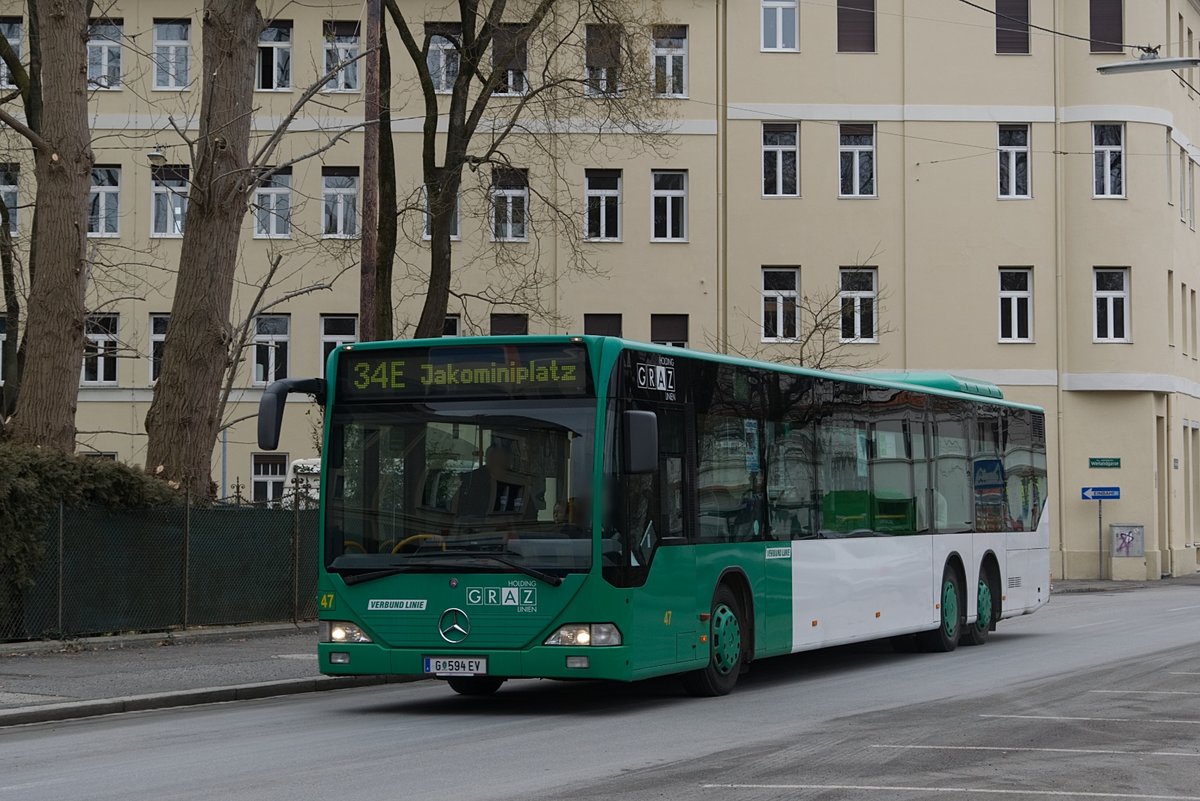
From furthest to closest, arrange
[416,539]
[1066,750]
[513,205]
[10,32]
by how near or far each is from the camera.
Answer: [10,32] < [513,205] < [416,539] < [1066,750]

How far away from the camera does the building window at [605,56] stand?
29.1 m

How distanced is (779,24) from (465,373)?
32.6m

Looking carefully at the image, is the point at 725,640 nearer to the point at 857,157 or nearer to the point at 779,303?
the point at 779,303

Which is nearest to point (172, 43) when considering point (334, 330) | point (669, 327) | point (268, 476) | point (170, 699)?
point (334, 330)

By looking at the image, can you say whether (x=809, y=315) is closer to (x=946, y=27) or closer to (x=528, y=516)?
(x=946, y=27)

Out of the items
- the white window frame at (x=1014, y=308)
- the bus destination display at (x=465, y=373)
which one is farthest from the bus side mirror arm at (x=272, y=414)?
the white window frame at (x=1014, y=308)

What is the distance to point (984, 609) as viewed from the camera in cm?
2194

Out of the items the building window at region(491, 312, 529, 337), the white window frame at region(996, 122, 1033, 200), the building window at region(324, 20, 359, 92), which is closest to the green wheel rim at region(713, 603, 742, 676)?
the building window at region(491, 312, 529, 337)

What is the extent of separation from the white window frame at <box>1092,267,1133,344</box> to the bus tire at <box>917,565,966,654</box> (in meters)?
25.4

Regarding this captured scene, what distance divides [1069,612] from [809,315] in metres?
14.9

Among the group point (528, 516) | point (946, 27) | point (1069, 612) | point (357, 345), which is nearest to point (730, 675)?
point (528, 516)

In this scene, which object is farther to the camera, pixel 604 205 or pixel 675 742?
pixel 604 205

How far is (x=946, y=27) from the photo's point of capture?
1764 inches

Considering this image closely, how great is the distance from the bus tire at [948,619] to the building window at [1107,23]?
93.1ft
